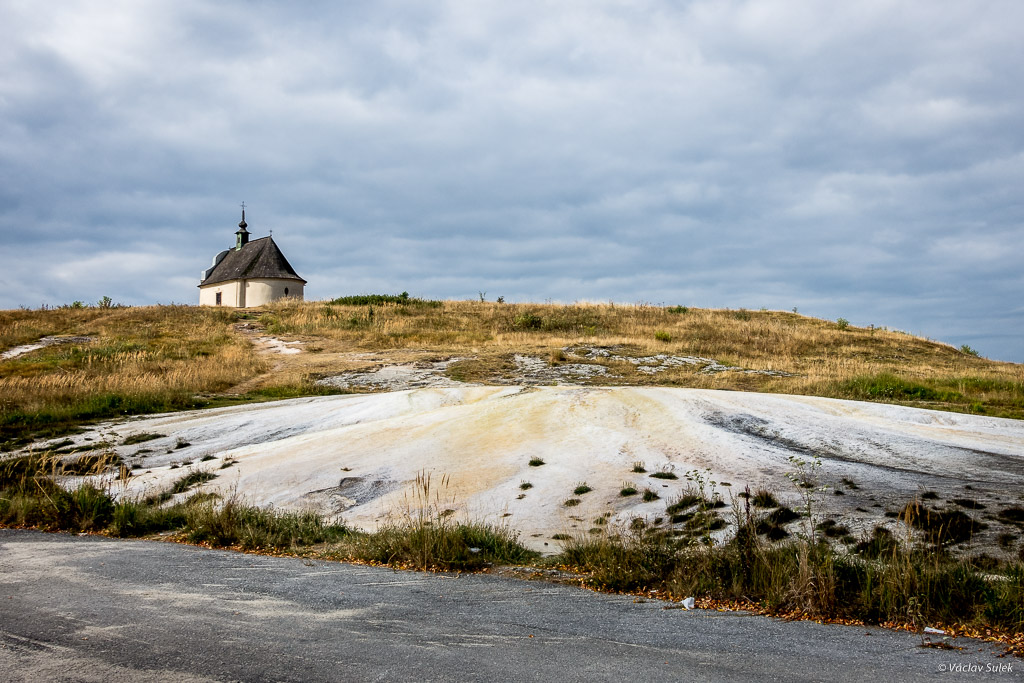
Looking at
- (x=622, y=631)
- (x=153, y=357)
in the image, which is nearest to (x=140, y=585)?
(x=622, y=631)

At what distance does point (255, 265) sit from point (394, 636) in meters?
59.2

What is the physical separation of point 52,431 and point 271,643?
14361 millimetres

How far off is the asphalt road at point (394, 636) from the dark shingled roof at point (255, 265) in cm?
5472

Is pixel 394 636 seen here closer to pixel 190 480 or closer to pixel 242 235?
pixel 190 480

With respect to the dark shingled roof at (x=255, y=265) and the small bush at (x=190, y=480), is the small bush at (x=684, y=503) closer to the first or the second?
the small bush at (x=190, y=480)

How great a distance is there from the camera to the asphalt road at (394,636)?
4.92 meters

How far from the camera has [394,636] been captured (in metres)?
5.61

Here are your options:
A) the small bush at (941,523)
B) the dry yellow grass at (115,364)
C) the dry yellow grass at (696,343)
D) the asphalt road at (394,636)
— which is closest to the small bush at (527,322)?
the dry yellow grass at (696,343)

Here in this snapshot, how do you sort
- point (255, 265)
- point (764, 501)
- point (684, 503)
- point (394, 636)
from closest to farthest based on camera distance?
point (394, 636) → point (764, 501) → point (684, 503) → point (255, 265)

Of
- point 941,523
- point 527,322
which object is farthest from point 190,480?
point 527,322

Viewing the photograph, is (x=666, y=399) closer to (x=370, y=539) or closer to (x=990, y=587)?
(x=370, y=539)

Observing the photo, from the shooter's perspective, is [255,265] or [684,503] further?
[255,265]

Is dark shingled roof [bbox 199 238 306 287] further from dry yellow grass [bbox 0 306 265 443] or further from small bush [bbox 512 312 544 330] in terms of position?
small bush [bbox 512 312 544 330]

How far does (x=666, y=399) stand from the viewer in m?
16.4
